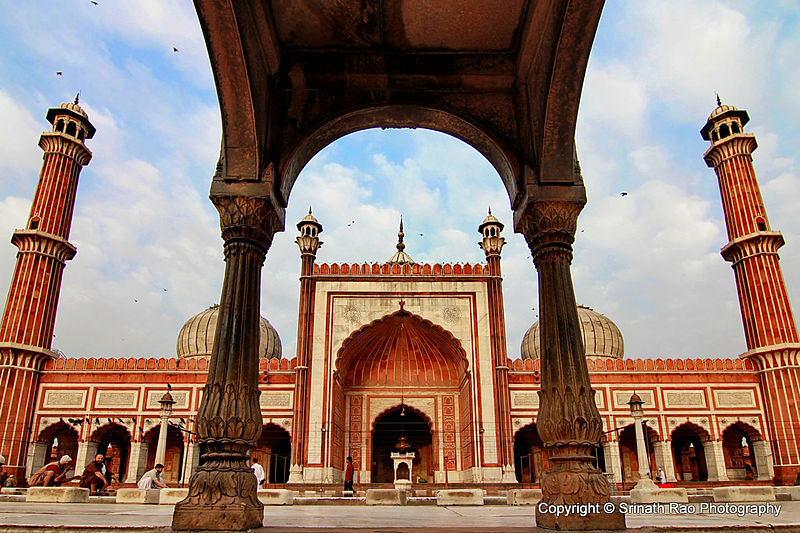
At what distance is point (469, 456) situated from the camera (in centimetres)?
1808

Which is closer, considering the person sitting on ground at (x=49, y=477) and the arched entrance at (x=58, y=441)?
the person sitting on ground at (x=49, y=477)

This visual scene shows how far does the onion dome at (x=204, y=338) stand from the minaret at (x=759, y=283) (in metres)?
17.9

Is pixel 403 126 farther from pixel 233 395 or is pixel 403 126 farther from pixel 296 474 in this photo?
pixel 296 474

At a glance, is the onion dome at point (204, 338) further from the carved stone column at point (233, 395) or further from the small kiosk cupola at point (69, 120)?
the carved stone column at point (233, 395)

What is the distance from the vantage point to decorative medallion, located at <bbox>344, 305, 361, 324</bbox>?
18.9 meters

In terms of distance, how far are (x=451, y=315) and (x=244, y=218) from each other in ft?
49.6

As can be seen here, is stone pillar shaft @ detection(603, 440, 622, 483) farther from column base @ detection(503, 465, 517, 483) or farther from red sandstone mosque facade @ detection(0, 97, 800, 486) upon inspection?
column base @ detection(503, 465, 517, 483)

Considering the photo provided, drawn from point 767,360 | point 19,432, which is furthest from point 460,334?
point 19,432

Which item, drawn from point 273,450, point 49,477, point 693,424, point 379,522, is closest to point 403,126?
point 379,522

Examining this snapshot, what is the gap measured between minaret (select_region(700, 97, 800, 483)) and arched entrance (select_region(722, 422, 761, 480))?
87 centimetres

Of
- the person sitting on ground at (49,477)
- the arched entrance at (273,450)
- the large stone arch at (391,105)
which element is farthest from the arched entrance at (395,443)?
the large stone arch at (391,105)

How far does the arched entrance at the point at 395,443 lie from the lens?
21.4 m

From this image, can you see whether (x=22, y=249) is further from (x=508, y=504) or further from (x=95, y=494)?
(x=508, y=504)

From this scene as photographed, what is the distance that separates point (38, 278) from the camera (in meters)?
18.8
